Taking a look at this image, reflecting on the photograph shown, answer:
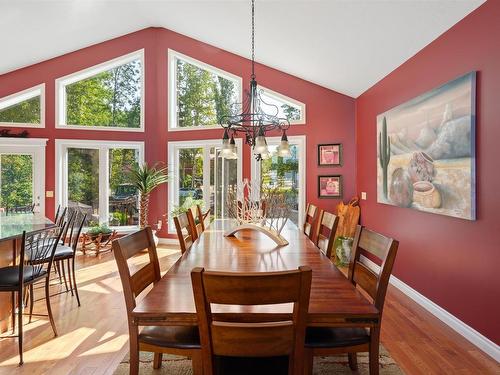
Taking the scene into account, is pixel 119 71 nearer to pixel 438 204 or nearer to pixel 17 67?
pixel 17 67

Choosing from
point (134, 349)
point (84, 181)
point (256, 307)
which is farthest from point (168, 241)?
point (256, 307)

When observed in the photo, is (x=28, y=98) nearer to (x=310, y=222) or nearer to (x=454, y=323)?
(x=310, y=222)

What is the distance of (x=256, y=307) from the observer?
127 centimetres

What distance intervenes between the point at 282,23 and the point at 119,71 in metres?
3.83

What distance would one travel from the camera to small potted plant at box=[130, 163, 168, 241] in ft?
19.0

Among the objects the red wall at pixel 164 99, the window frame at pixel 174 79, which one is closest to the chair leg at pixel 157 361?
the red wall at pixel 164 99

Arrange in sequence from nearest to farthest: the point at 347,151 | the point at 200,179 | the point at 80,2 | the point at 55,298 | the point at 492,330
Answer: the point at 492,330, the point at 55,298, the point at 80,2, the point at 347,151, the point at 200,179

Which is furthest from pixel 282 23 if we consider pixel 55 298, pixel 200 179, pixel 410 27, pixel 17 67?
pixel 17 67

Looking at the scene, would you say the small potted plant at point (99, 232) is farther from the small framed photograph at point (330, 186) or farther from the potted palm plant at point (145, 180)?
the small framed photograph at point (330, 186)

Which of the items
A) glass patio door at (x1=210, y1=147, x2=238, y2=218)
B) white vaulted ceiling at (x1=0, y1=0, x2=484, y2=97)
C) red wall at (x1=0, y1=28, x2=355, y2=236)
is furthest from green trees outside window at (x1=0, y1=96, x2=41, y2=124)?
glass patio door at (x1=210, y1=147, x2=238, y2=218)

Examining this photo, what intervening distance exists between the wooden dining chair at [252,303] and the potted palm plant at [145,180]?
499 centimetres

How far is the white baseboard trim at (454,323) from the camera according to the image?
237 centimetres

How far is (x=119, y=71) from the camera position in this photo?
6297 mm

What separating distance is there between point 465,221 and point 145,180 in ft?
15.9
